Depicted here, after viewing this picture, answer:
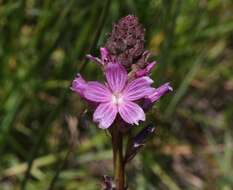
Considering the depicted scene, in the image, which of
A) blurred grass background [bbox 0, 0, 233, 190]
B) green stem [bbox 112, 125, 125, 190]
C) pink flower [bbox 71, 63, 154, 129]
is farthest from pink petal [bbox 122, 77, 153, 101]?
blurred grass background [bbox 0, 0, 233, 190]

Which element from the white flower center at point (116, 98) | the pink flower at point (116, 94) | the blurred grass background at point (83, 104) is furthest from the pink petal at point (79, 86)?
the blurred grass background at point (83, 104)

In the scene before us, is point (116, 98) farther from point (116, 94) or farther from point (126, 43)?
point (126, 43)

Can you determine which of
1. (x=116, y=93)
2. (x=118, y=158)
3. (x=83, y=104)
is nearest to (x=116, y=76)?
(x=116, y=93)

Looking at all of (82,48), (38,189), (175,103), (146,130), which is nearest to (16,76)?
(82,48)

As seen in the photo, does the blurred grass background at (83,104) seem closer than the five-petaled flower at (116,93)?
No

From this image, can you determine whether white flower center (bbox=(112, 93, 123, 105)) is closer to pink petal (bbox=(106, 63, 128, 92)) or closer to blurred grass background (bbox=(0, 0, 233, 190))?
pink petal (bbox=(106, 63, 128, 92))

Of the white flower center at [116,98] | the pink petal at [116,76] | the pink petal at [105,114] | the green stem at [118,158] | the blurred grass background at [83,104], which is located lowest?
the green stem at [118,158]

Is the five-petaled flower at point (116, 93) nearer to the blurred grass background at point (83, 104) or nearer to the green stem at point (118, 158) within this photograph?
the green stem at point (118, 158)
